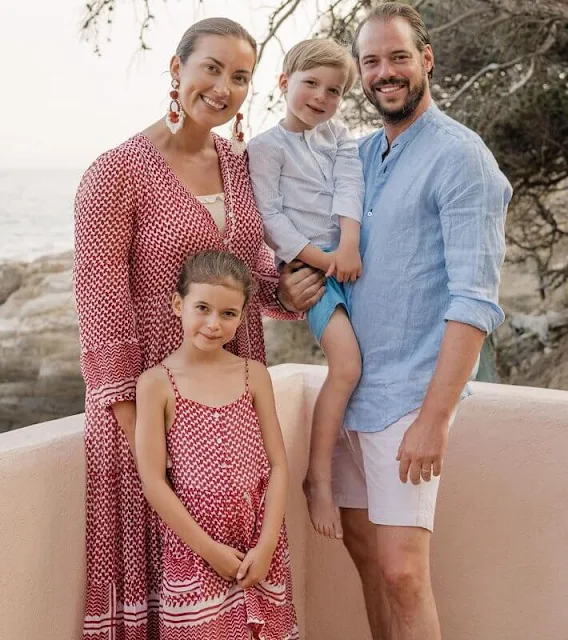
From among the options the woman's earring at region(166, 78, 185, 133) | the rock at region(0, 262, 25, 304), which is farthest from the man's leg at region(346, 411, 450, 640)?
the rock at region(0, 262, 25, 304)

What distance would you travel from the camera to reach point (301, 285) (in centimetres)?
220

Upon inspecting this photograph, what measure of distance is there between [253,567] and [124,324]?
577mm

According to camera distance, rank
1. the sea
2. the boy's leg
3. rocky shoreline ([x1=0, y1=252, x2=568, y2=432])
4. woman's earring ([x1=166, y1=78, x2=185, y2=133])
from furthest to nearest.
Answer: rocky shoreline ([x1=0, y1=252, x2=568, y2=432]) < the sea < the boy's leg < woman's earring ([x1=166, y1=78, x2=185, y2=133])

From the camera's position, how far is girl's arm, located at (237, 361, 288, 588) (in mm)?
1940

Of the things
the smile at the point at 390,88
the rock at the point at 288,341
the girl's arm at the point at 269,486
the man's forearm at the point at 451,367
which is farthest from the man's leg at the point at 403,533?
the rock at the point at 288,341

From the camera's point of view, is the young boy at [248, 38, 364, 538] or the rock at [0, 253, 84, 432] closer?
the young boy at [248, 38, 364, 538]

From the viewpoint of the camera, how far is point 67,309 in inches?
214

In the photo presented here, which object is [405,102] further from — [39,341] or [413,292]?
[39,341]

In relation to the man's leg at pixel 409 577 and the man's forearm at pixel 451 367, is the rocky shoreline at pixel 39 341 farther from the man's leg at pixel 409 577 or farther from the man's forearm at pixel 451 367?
the man's forearm at pixel 451 367

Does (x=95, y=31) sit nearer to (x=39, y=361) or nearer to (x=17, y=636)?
(x=39, y=361)

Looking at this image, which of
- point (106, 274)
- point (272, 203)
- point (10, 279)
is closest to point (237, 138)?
point (272, 203)

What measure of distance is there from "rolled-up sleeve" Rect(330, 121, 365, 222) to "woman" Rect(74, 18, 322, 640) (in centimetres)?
27

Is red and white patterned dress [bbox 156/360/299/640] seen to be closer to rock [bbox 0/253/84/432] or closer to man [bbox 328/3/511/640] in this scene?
man [bbox 328/3/511/640]

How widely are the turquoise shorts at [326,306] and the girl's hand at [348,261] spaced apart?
0.06 meters
